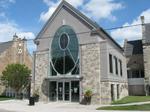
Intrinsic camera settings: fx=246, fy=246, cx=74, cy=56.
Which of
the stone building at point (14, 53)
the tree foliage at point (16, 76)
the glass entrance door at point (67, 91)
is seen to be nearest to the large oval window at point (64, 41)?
the glass entrance door at point (67, 91)

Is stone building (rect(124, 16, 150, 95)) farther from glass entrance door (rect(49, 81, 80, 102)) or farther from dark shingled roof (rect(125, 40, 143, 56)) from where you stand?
glass entrance door (rect(49, 81, 80, 102))

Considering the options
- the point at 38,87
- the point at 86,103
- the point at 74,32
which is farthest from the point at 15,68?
the point at 86,103

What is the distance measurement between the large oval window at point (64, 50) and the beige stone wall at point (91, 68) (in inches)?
50.0

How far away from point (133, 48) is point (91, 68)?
2343cm

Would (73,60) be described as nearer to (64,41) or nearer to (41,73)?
(64,41)

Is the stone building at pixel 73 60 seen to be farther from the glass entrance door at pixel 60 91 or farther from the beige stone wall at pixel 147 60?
the beige stone wall at pixel 147 60

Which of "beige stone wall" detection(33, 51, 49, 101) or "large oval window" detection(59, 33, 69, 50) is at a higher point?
"large oval window" detection(59, 33, 69, 50)

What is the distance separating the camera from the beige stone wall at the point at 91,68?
28.2 meters

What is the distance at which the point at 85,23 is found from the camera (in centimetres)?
3041

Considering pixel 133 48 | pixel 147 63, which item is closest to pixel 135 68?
pixel 147 63

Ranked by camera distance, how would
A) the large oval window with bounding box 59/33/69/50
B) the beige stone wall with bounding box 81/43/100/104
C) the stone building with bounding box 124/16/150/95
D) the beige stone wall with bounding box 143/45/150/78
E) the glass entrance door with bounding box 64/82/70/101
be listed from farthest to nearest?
the stone building with bounding box 124/16/150/95
the beige stone wall with bounding box 143/45/150/78
the large oval window with bounding box 59/33/69/50
the glass entrance door with bounding box 64/82/70/101
the beige stone wall with bounding box 81/43/100/104

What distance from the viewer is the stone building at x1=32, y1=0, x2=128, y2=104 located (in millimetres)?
28562

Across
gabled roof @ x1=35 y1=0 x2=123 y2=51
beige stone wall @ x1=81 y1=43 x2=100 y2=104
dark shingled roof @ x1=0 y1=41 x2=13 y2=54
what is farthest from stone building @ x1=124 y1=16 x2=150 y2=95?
dark shingled roof @ x1=0 y1=41 x2=13 y2=54

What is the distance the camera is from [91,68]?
29062 mm
